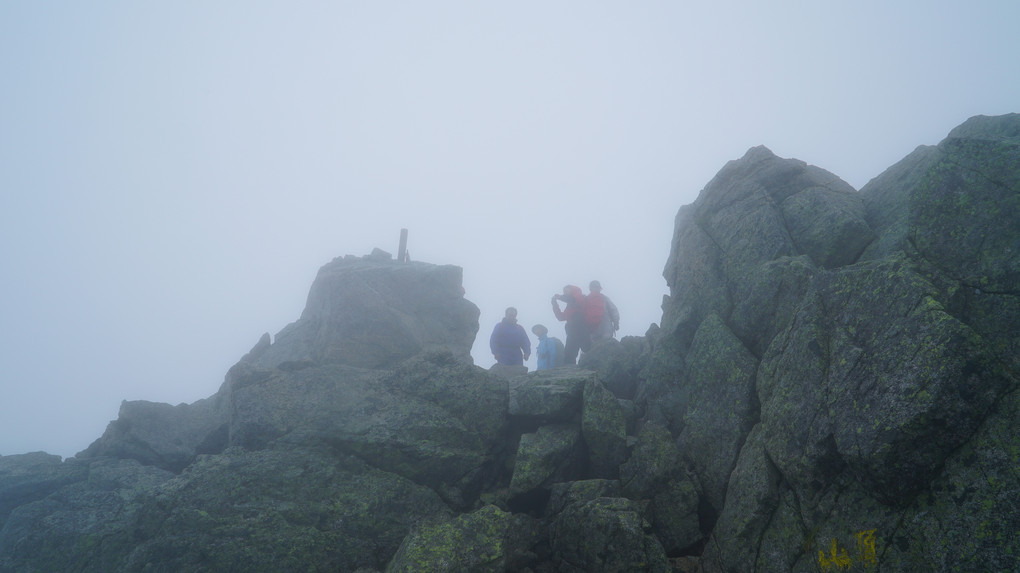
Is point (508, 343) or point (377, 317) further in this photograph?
point (508, 343)

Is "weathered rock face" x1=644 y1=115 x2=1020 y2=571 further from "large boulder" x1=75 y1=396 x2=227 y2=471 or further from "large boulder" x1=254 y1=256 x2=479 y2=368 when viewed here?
"large boulder" x1=75 y1=396 x2=227 y2=471

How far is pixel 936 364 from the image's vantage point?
9.93 metres

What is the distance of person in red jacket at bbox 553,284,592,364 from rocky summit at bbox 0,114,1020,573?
8232 millimetres

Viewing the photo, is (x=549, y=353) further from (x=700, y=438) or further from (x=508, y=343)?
(x=700, y=438)

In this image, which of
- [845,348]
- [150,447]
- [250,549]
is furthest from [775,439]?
[150,447]

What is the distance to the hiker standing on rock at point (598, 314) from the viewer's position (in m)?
32.1

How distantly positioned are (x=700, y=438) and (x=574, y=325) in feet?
56.0

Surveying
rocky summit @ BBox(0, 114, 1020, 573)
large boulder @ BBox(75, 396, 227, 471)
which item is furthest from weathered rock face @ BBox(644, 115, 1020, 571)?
large boulder @ BBox(75, 396, 227, 471)

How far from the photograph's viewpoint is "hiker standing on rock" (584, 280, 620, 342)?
3212 cm

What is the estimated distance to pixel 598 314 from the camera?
1265 inches

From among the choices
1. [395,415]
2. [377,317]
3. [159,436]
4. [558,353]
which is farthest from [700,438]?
[159,436]

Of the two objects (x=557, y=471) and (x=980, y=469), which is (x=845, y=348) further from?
(x=557, y=471)

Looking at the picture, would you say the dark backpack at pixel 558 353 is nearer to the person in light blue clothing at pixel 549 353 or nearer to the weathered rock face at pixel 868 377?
the person in light blue clothing at pixel 549 353

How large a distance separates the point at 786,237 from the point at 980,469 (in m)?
10.4
